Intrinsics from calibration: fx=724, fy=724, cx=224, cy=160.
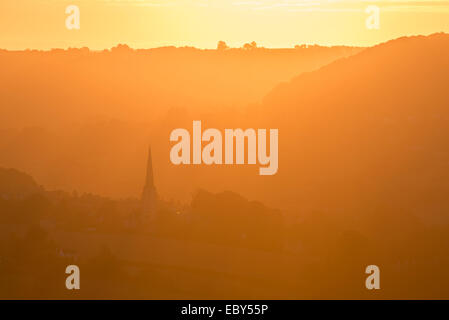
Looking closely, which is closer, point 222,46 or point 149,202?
point 149,202

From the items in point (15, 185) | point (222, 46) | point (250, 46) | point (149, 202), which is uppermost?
point (222, 46)

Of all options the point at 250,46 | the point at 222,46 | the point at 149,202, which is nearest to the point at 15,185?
the point at 149,202

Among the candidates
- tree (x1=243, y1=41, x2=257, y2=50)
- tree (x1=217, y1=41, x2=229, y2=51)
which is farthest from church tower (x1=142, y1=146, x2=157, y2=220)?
tree (x1=217, y1=41, x2=229, y2=51)

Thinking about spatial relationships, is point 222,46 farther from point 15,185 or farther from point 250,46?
point 15,185

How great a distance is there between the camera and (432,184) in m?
60.0

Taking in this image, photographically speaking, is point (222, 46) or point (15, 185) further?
point (222, 46)

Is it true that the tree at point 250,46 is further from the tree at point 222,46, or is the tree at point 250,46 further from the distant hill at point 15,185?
the distant hill at point 15,185

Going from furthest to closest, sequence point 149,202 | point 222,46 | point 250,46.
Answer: point 222,46 → point 250,46 → point 149,202

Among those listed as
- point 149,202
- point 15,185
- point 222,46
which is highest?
point 222,46

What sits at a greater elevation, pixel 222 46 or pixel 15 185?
pixel 222 46

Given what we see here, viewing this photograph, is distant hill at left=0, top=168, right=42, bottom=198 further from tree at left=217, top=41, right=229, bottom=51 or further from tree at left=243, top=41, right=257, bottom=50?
tree at left=217, top=41, right=229, bottom=51

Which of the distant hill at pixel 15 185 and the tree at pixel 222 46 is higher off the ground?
the tree at pixel 222 46

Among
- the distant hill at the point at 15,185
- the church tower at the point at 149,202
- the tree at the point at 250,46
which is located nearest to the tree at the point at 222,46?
the tree at the point at 250,46

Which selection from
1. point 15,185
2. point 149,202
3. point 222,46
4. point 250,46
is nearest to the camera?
point 149,202
